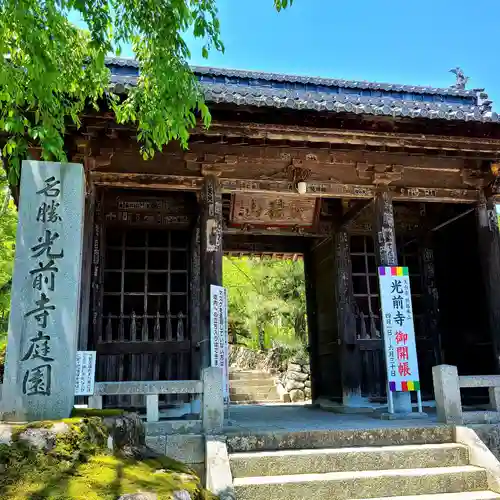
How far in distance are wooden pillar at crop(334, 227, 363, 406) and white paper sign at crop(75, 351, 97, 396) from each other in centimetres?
511

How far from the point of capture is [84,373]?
21.0ft

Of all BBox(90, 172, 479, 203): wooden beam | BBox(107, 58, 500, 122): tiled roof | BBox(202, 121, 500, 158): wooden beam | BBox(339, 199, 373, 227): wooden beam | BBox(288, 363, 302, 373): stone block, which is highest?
BBox(107, 58, 500, 122): tiled roof

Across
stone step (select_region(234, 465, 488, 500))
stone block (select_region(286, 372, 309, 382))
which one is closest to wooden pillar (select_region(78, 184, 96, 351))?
stone step (select_region(234, 465, 488, 500))

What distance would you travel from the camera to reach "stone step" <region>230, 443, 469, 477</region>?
5.36 metres

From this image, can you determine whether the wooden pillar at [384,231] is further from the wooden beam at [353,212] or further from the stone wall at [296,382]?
the stone wall at [296,382]

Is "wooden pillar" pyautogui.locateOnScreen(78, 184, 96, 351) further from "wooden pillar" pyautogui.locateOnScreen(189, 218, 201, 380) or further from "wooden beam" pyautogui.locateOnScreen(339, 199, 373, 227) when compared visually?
"wooden beam" pyautogui.locateOnScreen(339, 199, 373, 227)

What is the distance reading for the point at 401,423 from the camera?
6.50m

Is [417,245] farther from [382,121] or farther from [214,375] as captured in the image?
[214,375]

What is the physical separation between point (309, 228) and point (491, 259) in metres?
3.43

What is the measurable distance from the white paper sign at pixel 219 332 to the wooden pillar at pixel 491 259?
15.3 feet

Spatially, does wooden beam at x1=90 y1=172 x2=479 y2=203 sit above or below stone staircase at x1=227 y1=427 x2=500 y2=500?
above

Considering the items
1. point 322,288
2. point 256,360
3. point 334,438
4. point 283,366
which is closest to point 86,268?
point 334,438

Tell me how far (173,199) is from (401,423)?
568cm

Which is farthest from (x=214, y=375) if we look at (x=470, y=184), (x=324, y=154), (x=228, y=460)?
(x=470, y=184)
